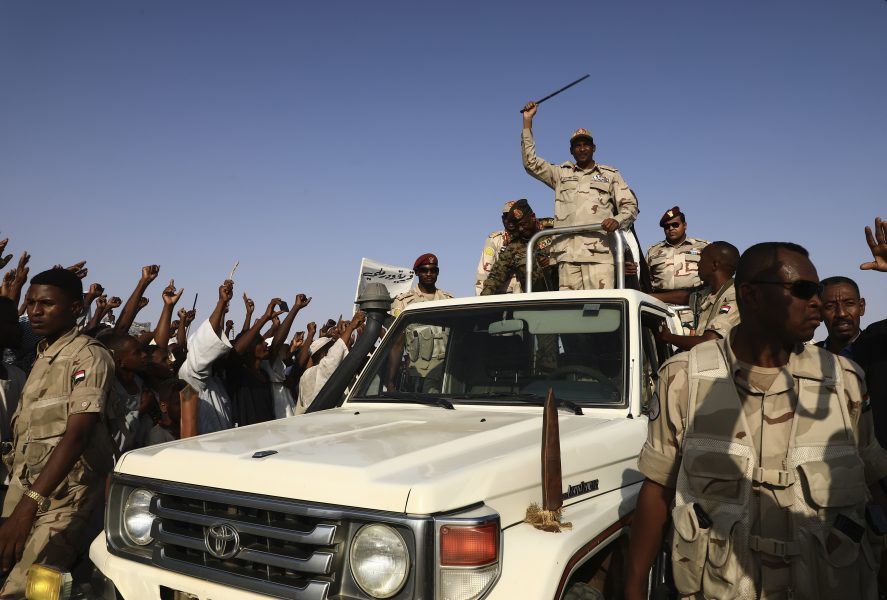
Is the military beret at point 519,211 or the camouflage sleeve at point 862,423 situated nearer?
the camouflage sleeve at point 862,423

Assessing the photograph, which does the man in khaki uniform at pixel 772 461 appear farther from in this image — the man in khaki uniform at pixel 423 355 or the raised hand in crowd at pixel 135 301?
the raised hand in crowd at pixel 135 301

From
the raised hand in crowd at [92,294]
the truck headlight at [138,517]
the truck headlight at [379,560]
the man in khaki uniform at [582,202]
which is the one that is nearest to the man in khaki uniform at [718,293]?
the man in khaki uniform at [582,202]

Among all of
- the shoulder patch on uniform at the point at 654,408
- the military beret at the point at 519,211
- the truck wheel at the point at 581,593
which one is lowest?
the truck wheel at the point at 581,593

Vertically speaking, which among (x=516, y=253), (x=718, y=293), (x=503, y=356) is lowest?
(x=503, y=356)

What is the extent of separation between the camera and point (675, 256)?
719 centimetres

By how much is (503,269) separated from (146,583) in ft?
15.9

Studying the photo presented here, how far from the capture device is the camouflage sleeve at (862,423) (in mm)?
1977

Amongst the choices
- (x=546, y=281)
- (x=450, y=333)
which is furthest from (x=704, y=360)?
(x=546, y=281)

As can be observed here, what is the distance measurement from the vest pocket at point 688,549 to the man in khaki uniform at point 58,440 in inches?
109

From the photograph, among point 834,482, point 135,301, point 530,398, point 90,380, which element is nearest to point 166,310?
point 135,301

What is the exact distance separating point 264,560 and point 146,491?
69 cm

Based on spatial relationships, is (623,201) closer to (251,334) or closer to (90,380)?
(251,334)

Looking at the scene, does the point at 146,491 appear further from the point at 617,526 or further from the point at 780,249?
the point at 780,249

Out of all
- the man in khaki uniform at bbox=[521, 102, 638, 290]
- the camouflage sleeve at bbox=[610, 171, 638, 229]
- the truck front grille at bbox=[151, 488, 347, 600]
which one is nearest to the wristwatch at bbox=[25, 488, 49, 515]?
the truck front grille at bbox=[151, 488, 347, 600]
